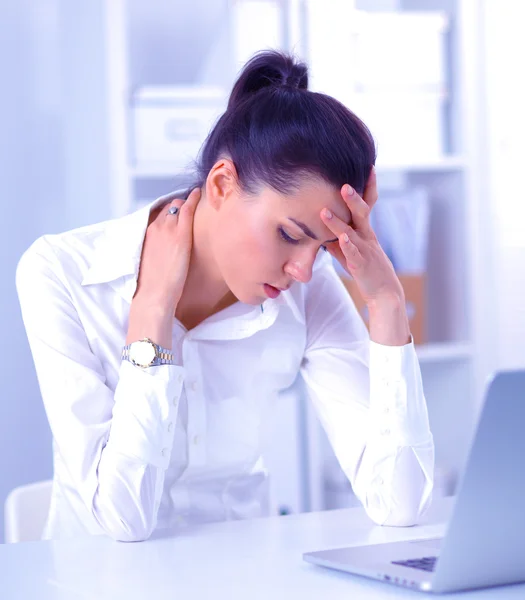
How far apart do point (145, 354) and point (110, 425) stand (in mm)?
108

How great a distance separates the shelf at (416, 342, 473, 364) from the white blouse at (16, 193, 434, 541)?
3.29 ft

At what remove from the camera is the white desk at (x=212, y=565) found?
2.92ft

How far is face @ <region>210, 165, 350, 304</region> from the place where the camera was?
1.32 meters

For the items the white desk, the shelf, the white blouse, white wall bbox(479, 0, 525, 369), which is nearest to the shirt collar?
the white blouse

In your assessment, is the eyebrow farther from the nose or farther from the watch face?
the watch face

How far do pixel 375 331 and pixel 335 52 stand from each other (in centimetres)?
128

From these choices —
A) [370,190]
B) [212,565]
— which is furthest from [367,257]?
[212,565]

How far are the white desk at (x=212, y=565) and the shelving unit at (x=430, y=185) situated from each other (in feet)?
3.97

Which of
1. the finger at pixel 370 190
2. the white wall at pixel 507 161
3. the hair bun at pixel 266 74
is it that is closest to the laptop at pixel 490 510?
the finger at pixel 370 190

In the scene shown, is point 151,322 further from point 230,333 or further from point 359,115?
point 359,115

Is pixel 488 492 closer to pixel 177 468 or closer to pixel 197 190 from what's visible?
pixel 177 468

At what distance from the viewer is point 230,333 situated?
150 cm

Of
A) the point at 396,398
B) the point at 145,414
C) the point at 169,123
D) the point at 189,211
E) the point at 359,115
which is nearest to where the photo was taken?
the point at 145,414

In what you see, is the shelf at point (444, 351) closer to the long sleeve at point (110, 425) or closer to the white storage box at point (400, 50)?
the white storage box at point (400, 50)
